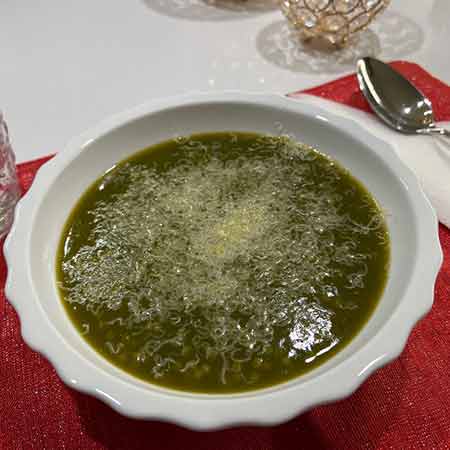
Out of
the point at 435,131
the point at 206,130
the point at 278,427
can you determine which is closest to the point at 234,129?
the point at 206,130

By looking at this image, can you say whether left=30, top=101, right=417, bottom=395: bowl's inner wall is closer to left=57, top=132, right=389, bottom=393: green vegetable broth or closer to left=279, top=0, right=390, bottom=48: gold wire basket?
left=57, top=132, right=389, bottom=393: green vegetable broth

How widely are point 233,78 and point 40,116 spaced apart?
0.55m

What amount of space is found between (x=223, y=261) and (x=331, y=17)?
1017 mm

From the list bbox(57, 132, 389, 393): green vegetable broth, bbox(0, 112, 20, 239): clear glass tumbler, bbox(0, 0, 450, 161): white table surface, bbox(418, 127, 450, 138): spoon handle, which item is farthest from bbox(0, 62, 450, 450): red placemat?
bbox(0, 0, 450, 161): white table surface

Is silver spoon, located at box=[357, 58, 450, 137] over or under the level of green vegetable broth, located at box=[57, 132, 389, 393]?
over

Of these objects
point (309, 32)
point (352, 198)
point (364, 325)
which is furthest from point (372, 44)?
point (364, 325)

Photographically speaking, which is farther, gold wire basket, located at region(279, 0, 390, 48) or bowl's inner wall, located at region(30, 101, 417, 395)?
gold wire basket, located at region(279, 0, 390, 48)

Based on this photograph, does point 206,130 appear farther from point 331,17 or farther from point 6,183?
point 331,17

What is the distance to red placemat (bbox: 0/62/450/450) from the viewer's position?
2.66ft

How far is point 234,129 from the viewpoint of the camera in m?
1.19

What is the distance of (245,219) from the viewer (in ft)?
3.35

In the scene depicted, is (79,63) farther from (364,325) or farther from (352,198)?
(364,325)

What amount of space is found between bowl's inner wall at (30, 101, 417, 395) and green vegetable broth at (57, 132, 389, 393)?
0.06ft

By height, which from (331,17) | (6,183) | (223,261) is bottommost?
(6,183)
